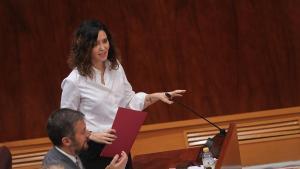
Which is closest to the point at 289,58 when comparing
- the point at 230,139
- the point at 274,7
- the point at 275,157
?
the point at 274,7

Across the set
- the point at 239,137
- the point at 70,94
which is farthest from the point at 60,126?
the point at 239,137

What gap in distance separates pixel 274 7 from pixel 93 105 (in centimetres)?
238

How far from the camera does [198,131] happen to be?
13.5 feet

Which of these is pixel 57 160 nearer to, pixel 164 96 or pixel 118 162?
pixel 118 162

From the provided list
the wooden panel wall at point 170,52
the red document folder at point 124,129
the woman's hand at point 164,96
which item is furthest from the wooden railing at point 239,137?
the red document folder at point 124,129

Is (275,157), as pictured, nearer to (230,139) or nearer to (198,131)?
(198,131)

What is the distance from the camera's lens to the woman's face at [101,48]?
2215 mm

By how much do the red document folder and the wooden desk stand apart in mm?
393

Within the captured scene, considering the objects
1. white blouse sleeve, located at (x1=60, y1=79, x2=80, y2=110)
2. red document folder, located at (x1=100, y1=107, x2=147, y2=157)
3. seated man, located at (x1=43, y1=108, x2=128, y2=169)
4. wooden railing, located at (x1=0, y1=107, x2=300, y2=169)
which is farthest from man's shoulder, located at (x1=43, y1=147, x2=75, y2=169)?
wooden railing, located at (x1=0, y1=107, x2=300, y2=169)

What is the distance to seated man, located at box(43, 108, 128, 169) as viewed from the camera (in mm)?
1799

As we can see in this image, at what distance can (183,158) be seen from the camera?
2621 millimetres

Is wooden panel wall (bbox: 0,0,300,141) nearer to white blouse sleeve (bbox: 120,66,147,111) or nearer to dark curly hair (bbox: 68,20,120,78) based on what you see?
white blouse sleeve (bbox: 120,66,147,111)

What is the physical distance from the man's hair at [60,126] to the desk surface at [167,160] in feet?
2.50

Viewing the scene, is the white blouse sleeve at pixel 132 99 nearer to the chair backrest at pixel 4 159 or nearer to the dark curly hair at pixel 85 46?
the dark curly hair at pixel 85 46
